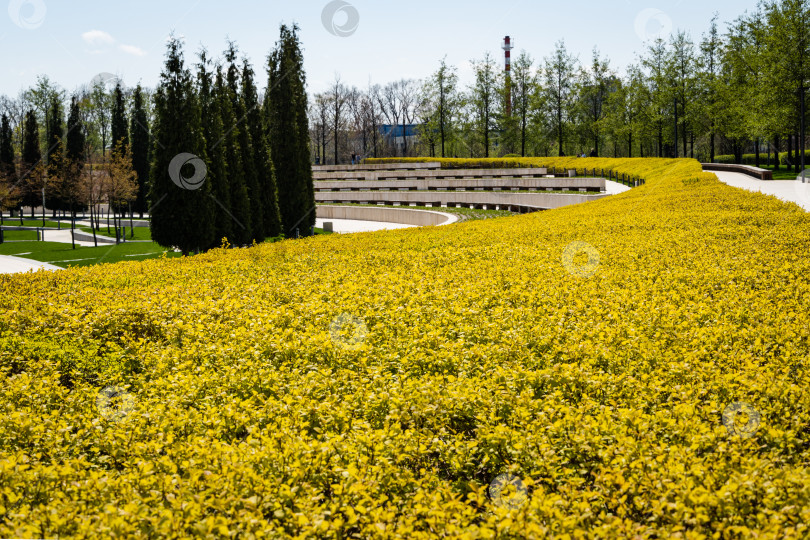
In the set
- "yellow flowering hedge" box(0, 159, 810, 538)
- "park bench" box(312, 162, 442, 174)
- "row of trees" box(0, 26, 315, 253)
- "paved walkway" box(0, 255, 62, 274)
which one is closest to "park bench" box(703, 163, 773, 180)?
"park bench" box(312, 162, 442, 174)

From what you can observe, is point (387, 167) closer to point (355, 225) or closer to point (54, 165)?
point (355, 225)

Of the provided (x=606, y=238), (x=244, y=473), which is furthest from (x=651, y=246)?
(x=244, y=473)

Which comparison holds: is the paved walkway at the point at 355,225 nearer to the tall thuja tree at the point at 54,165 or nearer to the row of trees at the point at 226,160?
the row of trees at the point at 226,160

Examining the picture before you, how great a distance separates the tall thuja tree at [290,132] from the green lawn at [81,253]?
616cm

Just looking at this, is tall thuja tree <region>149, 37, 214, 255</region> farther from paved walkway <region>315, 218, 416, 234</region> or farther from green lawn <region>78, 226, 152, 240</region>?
green lawn <region>78, 226, 152, 240</region>

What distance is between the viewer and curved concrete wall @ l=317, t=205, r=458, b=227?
3192 cm

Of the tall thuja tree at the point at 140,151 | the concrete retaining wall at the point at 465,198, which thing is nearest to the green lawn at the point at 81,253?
the concrete retaining wall at the point at 465,198

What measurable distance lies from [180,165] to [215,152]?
1.64m

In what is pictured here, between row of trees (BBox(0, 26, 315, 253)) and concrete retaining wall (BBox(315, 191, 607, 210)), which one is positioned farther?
concrete retaining wall (BBox(315, 191, 607, 210))

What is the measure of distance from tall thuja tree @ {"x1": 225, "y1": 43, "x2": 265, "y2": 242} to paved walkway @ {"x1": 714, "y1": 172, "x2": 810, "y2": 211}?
2090 centimetres

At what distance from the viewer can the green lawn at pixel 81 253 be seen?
28.4 meters

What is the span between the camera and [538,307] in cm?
A: 679

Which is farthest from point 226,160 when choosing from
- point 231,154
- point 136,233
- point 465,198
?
point 136,233

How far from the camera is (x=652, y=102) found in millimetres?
54438
